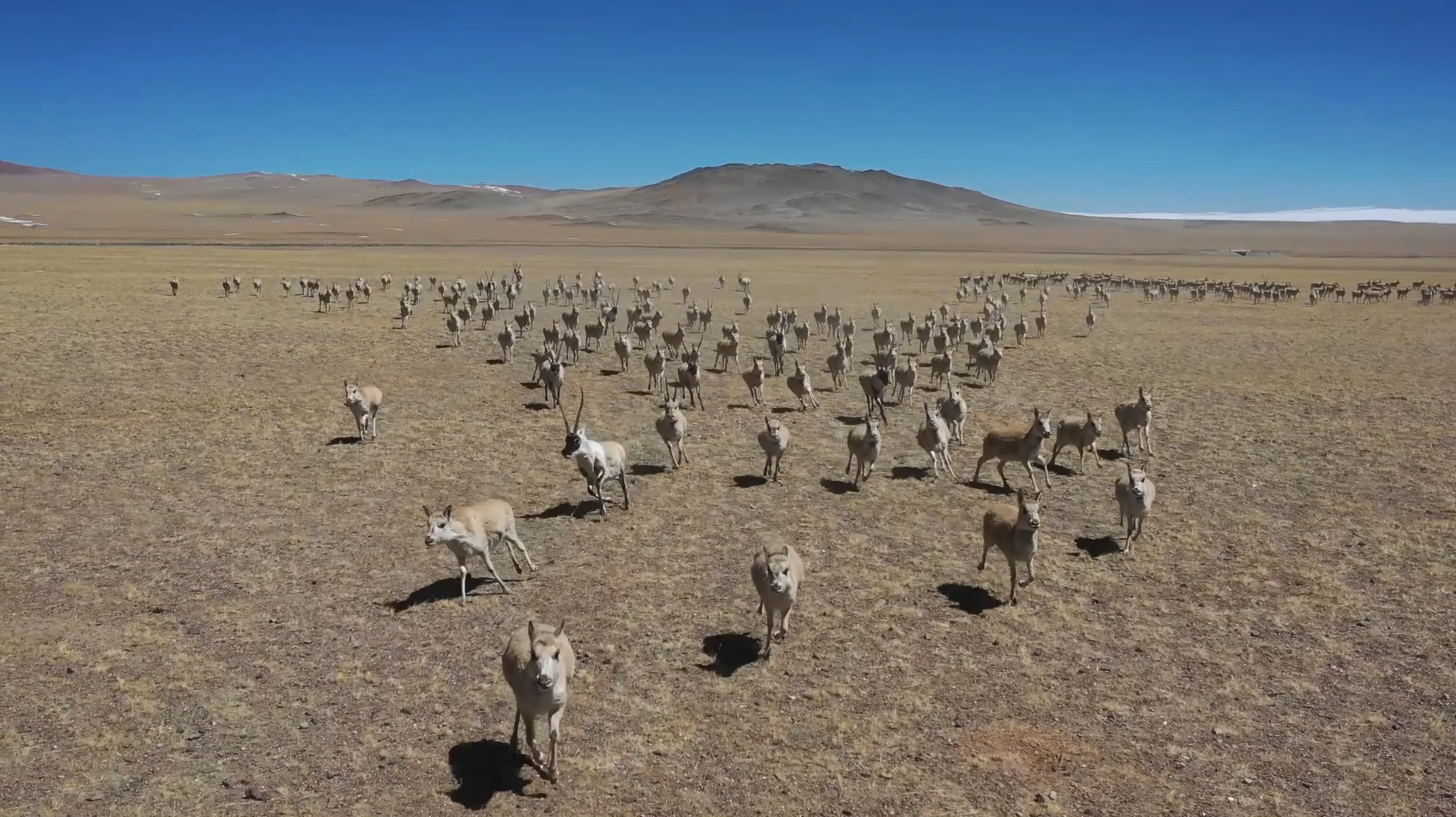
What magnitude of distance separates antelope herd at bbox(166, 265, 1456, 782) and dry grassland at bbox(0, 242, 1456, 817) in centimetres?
51

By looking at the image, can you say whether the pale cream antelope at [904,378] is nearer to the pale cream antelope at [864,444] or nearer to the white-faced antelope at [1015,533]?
the pale cream antelope at [864,444]

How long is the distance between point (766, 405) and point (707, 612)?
11.4 m

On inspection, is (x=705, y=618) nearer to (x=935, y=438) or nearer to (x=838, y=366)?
(x=935, y=438)

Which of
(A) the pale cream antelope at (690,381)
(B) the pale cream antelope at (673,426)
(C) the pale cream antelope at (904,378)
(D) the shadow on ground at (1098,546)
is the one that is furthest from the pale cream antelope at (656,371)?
(D) the shadow on ground at (1098,546)

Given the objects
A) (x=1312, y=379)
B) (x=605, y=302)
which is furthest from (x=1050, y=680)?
(x=605, y=302)

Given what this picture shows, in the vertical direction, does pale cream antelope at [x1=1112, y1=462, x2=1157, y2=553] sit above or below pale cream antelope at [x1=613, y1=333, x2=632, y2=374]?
below

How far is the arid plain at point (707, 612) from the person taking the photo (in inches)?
290

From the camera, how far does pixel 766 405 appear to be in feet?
69.9

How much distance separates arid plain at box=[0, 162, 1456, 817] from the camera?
24.2 ft

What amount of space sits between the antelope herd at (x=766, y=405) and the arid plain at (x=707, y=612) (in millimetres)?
461

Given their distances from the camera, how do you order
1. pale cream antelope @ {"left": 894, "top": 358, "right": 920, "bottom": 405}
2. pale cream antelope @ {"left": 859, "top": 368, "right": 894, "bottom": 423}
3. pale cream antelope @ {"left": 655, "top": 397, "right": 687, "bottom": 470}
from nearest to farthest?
pale cream antelope @ {"left": 655, "top": 397, "right": 687, "bottom": 470}, pale cream antelope @ {"left": 859, "top": 368, "right": 894, "bottom": 423}, pale cream antelope @ {"left": 894, "top": 358, "right": 920, "bottom": 405}

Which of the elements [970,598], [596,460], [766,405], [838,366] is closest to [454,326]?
[766,405]

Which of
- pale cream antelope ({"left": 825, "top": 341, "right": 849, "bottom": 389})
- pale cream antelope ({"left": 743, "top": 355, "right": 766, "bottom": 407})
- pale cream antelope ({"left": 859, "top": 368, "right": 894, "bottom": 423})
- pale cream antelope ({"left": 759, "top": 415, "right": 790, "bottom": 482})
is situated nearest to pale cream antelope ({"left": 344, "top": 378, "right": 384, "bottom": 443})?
pale cream antelope ({"left": 759, "top": 415, "right": 790, "bottom": 482})

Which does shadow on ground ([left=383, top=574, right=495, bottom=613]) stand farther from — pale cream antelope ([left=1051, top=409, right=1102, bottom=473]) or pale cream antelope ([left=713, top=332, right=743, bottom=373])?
pale cream antelope ([left=713, top=332, right=743, bottom=373])
